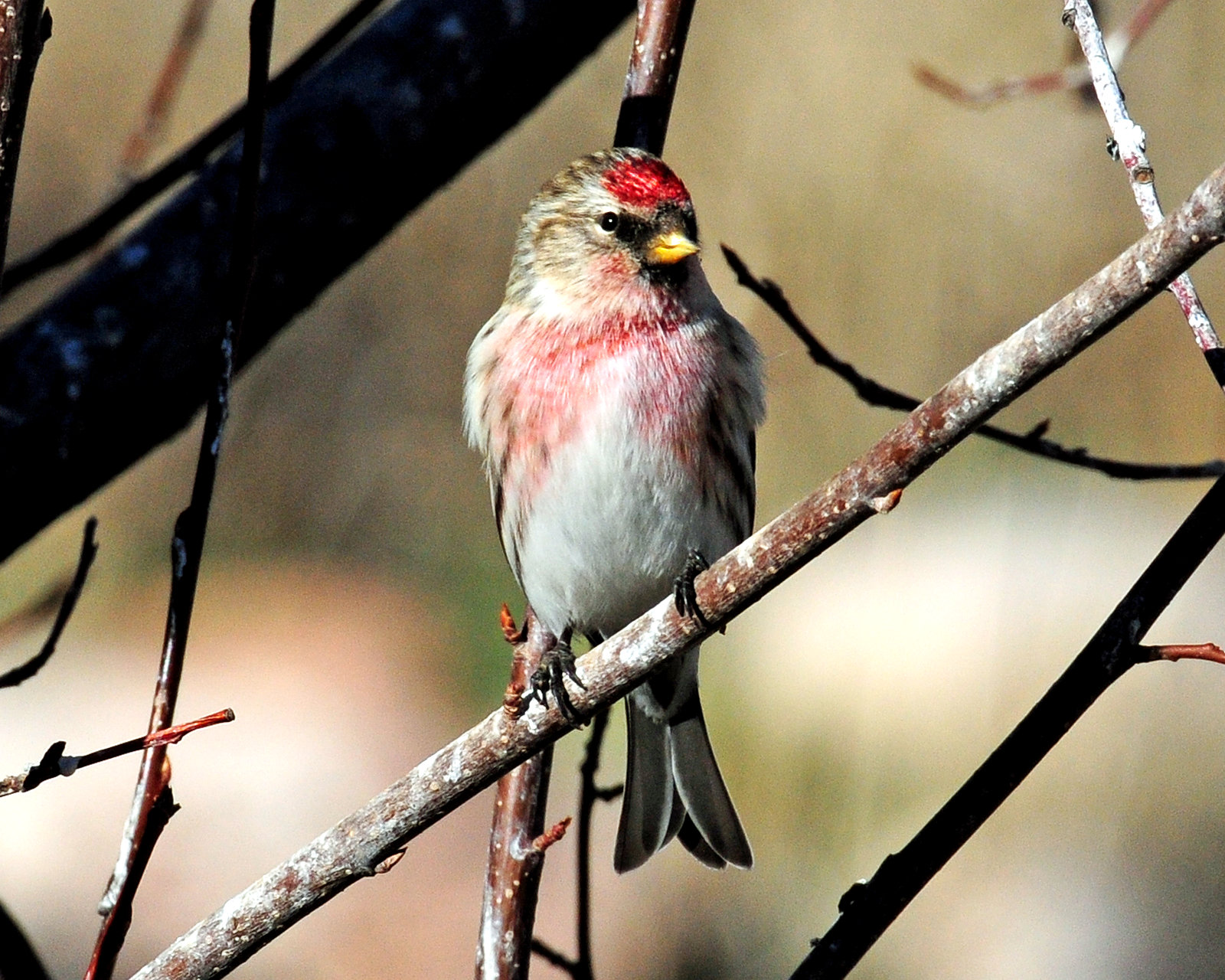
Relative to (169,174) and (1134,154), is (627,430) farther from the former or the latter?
(1134,154)

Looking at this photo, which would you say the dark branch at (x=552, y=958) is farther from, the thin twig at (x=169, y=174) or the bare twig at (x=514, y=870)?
the thin twig at (x=169, y=174)

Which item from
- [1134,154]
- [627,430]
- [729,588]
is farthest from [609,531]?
[1134,154]

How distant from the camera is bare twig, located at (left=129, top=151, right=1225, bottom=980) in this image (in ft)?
4.64

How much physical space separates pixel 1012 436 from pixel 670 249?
82 centimetres

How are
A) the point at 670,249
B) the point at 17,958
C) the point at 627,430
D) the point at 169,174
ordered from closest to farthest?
the point at 17,958, the point at 169,174, the point at 627,430, the point at 670,249

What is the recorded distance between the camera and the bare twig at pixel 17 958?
2.04 metres

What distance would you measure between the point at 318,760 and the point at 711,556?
4.17 m

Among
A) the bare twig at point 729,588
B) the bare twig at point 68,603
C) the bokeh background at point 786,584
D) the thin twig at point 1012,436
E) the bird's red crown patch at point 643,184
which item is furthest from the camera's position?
the bokeh background at point 786,584

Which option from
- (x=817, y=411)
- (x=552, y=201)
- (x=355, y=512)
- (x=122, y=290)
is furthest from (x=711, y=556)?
(x=355, y=512)

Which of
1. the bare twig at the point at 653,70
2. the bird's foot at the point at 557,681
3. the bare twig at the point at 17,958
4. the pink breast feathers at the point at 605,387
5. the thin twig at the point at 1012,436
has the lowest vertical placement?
the bare twig at the point at 17,958

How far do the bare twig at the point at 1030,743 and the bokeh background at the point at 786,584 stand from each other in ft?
12.9

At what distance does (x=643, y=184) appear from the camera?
2.86 metres

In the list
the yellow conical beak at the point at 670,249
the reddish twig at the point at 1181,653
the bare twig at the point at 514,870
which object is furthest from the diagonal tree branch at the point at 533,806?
the reddish twig at the point at 1181,653

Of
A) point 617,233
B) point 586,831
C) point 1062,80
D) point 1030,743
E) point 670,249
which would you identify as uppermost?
point 1062,80
